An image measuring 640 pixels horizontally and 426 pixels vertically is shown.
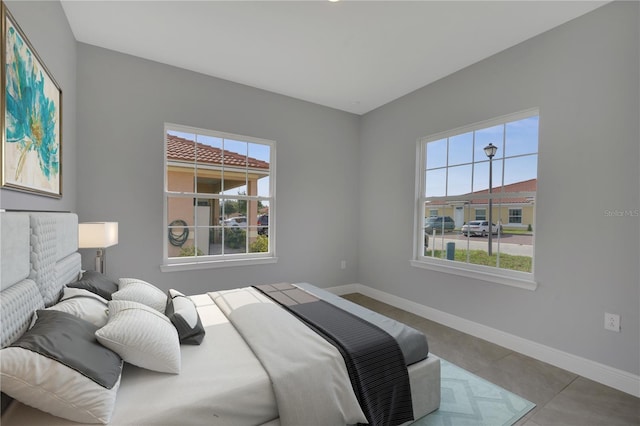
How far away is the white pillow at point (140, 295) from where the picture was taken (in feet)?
5.78

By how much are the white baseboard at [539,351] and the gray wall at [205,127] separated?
55.7 inches

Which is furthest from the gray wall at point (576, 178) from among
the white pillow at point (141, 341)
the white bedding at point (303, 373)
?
the white pillow at point (141, 341)

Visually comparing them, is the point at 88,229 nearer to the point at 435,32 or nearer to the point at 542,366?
the point at 435,32

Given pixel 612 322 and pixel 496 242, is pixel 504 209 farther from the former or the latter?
pixel 612 322

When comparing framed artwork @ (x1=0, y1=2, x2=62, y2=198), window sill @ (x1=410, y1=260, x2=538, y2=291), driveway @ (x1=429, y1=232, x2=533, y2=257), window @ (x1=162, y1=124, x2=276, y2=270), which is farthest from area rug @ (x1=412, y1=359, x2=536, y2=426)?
framed artwork @ (x1=0, y1=2, x2=62, y2=198)

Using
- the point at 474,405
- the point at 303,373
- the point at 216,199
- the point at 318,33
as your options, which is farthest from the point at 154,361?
the point at 318,33

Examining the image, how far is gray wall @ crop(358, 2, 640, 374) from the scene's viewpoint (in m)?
2.05

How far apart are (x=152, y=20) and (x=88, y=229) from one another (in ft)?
5.98

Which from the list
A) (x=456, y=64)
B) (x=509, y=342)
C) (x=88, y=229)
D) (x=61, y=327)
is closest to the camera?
(x=61, y=327)

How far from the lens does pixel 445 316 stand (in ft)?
10.5

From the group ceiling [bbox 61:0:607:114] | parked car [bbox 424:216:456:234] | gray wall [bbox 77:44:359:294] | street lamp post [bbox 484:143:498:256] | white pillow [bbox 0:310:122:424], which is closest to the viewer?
white pillow [bbox 0:310:122:424]

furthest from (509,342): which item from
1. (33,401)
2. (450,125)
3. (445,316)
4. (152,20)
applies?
(152,20)

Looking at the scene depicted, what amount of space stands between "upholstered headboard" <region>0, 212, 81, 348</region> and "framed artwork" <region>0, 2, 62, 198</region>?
26 cm

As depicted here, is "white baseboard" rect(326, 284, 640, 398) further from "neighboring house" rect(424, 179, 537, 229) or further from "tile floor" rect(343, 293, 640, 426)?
"neighboring house" rect(424, 179, 537, 229)
